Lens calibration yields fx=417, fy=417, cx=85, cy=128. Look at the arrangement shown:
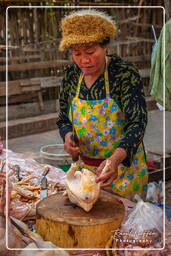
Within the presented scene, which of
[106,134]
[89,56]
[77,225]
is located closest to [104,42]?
[89,56]

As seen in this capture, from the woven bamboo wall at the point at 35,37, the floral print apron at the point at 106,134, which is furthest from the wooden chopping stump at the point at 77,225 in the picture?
the woven bamboo wall at the point at 35,37

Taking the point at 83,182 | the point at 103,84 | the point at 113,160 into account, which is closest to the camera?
the point at 83,182

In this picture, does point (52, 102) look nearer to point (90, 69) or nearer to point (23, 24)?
point (23, 24)

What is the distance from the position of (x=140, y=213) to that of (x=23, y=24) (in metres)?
6.13

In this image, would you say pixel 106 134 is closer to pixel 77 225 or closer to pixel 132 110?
pixel 132 110

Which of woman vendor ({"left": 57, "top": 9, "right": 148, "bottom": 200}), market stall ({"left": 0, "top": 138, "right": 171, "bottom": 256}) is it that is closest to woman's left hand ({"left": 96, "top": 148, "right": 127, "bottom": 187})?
woman vendor ({"left": 57, "top": 9, "right": 148, "bottom": 200})

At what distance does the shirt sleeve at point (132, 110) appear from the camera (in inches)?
85.9

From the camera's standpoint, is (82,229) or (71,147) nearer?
(82,229)

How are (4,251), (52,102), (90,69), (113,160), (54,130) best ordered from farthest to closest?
(52,102) → (54,130) → (90,69) → (113,160) → (4,251)

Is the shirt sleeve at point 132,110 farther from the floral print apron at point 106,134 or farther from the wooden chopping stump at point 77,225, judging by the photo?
the wooden chopping stump at point 77,225

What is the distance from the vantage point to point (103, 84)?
245 centimetres

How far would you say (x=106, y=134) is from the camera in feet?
8.06

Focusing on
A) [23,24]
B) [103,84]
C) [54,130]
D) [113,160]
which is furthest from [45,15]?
[113,160]

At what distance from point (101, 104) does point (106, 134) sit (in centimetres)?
18
